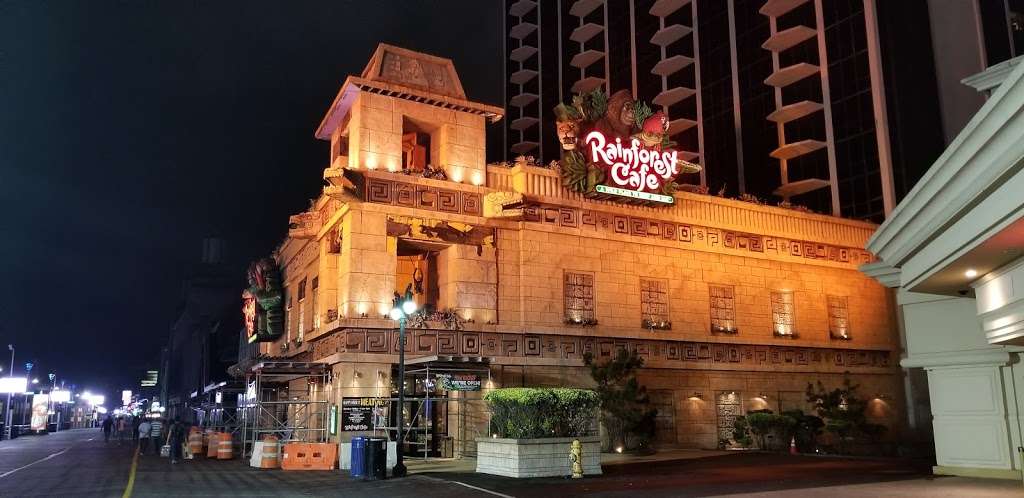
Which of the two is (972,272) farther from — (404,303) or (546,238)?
(546,238)

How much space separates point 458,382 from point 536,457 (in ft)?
23.5

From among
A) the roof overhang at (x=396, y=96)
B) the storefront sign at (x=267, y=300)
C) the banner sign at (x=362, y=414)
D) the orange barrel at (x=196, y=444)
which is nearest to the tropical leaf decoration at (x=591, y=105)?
the roof overhang at (x=396, y=96)

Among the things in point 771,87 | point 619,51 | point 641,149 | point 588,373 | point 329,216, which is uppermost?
point 619,51

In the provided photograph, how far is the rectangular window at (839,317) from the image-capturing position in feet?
131

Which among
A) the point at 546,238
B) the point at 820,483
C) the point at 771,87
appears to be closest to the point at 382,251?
the point at 546,238

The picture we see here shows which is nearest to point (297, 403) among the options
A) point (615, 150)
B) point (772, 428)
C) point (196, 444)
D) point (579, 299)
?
point (196, 444)

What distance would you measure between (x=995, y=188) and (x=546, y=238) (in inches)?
911

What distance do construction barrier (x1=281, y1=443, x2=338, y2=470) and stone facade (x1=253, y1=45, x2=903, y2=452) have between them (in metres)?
2.36

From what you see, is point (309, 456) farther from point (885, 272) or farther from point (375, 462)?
point (885, 272)

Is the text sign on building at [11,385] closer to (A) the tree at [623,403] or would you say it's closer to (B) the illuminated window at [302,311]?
(B) the illuminated window at [302,311]

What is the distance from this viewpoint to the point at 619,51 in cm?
7462

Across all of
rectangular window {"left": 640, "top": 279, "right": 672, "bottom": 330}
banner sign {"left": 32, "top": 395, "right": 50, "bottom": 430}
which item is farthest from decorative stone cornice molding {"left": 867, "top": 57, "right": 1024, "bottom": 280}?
banner sign {"left": 32, "top": 395, "right": 50, "bottom": 430}

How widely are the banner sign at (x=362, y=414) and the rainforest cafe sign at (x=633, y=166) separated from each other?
41.5 feet

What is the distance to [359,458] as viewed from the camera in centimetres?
2284
